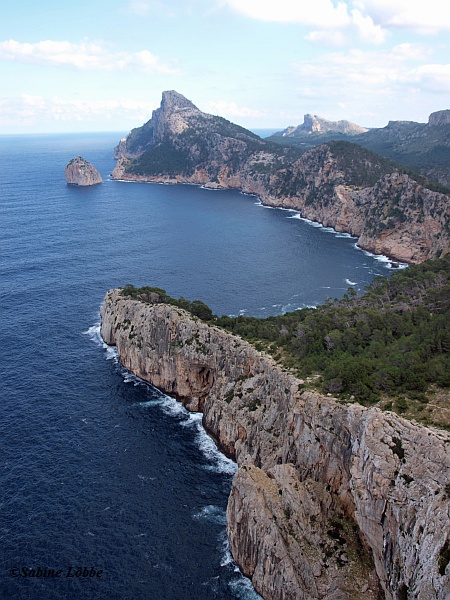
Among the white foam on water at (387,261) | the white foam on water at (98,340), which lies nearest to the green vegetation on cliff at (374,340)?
the white foam on water at (98,340)

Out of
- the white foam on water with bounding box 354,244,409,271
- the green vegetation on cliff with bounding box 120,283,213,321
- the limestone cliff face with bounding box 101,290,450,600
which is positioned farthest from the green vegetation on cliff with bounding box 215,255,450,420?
the white foam on water with bounding box 354,244,409,271

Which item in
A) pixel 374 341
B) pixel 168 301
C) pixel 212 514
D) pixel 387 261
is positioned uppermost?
pixel 374 341

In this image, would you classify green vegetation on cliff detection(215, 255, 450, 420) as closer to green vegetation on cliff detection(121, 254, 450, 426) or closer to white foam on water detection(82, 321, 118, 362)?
green vegetation on cliff detection(121, 254, 450, 426)

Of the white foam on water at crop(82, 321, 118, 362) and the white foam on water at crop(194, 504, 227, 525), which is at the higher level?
the white foam on water at crop(82, 321, 118, 362)

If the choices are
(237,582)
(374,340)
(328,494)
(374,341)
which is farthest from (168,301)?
(237,582)

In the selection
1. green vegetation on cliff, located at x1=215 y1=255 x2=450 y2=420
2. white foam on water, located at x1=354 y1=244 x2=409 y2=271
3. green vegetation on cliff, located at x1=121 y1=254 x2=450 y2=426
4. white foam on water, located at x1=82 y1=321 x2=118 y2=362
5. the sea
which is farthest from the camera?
white foam on water, located at x1=354 y1=244 x2=409 y2=271

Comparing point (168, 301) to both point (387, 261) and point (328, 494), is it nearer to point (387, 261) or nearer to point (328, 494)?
point (328, 494)

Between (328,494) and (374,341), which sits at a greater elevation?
(374,341)

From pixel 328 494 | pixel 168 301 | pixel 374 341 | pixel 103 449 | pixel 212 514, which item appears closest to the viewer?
pixel 328 494

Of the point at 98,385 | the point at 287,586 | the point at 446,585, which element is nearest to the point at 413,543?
the point at 446,585
